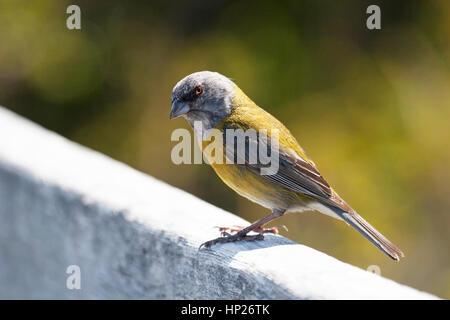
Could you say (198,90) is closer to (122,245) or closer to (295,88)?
(122,245)

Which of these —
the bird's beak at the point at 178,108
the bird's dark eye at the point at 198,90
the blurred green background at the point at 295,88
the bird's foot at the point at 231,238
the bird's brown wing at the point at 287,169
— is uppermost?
the blurred green background at the point at 295,88

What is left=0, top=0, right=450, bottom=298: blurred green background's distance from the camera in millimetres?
5141

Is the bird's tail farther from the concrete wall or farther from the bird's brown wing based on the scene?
the concrete wall

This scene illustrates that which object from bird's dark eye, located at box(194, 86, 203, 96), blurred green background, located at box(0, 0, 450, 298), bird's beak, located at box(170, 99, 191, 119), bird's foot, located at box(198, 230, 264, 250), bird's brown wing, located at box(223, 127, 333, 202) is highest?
blurred green background, located at box(0, 0, 450, 298)

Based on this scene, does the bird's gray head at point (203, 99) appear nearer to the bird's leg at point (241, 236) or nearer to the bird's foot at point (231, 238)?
the bird's leg at point (241, 236)

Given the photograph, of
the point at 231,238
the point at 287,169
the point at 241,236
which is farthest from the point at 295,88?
the point at 231,238

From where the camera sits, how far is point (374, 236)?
10.4ft

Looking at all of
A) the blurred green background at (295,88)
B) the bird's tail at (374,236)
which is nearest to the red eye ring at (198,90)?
the bird's tail at (374,236)

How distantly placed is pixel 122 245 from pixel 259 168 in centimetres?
86

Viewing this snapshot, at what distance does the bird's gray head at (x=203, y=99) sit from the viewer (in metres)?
3.43

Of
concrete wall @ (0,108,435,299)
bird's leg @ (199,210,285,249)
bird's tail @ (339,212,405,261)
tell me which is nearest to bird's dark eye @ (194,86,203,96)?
concrete wall @ (0,108,435,299)
